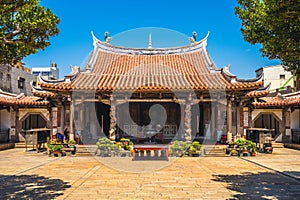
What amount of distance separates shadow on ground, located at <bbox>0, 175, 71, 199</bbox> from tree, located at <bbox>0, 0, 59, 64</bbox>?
3035 millimetres

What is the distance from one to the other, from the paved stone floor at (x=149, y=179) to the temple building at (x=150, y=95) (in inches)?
134

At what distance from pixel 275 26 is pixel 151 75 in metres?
10.5

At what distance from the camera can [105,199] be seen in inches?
230

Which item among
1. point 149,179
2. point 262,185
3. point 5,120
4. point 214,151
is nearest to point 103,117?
point 5,120

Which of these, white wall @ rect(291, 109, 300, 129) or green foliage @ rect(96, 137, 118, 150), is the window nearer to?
green foliage @ rect(96, 137, 118, 150)

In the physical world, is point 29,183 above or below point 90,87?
below

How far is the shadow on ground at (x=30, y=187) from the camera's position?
6.10 m

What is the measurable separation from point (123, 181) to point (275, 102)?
Answer: 13.5m

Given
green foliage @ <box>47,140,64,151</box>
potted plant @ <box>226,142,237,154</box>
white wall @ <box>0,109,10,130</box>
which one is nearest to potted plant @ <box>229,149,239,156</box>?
potted plant @ <box>226,142,237,154</box>

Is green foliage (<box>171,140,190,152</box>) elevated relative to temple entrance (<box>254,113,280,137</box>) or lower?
lower

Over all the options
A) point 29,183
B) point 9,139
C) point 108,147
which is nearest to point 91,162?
point 108,147

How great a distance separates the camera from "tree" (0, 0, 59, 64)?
5.98 metres

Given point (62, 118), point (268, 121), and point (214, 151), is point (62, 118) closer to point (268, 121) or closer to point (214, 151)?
point (214, 151)

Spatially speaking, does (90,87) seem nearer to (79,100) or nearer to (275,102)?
(79,100)
